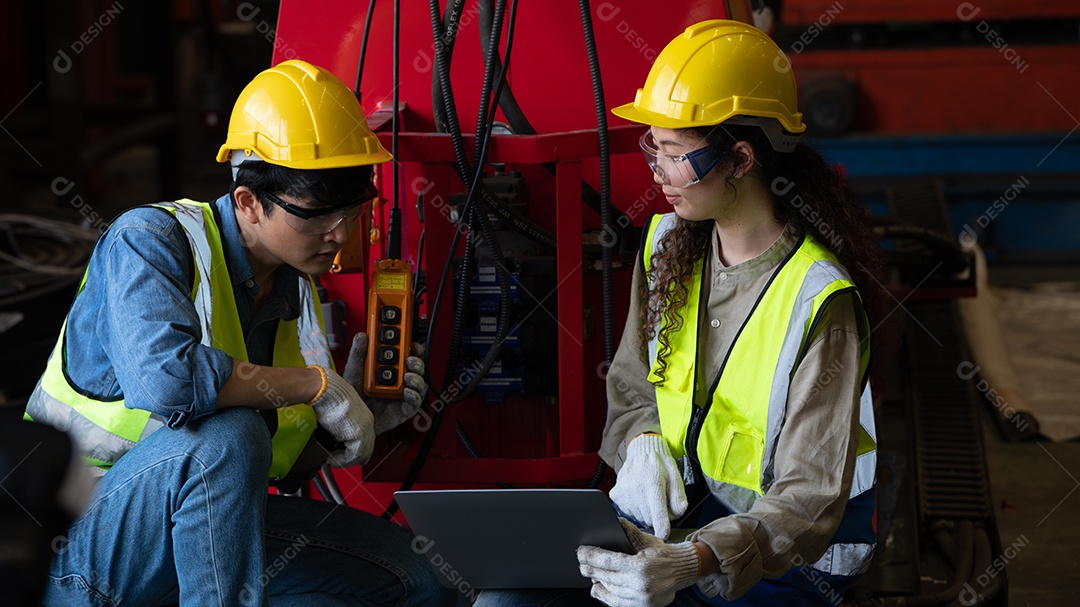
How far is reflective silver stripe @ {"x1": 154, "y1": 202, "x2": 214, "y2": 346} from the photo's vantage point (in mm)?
2119

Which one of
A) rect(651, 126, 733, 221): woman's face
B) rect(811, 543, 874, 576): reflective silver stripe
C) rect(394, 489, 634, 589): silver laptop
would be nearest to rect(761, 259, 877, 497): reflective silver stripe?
rect(811, 543, 874, 576): reflective silver stripe

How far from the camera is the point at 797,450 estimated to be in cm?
193

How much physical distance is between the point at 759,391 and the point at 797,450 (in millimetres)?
150

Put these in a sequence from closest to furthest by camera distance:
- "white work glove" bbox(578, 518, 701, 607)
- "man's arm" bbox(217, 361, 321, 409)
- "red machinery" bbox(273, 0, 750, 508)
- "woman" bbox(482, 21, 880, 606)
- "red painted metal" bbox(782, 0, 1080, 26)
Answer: "white work glove" bbox(578, 518, 701, 607) → "woman" bbox(482, 21, 880, 606) → "man's arm" bbox(217, 361, 321, 409) → "red machinery" bbox(273, 0, 750, 508) → "red painted metal" bbox(782, 0, 1080, 26)

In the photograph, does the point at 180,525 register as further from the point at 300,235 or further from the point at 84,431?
the point at 300,235

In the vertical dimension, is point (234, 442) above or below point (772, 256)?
below

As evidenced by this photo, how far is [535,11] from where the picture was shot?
2.83 m

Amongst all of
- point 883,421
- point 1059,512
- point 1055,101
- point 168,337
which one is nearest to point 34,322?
point 168,337

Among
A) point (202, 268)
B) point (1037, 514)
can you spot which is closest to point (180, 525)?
point (202, 268)

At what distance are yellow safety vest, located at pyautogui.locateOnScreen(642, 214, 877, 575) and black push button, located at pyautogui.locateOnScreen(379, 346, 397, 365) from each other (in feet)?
1.97

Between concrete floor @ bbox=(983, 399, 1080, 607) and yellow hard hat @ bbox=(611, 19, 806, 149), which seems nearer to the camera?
yellow hard hat @ bbox=(611, 19, 806, 149)

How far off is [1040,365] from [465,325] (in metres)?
3.49

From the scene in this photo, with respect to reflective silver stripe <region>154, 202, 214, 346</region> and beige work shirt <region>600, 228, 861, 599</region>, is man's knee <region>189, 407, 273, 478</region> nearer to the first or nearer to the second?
reflective silver stripe <region>154, 202, 214, 346</region>

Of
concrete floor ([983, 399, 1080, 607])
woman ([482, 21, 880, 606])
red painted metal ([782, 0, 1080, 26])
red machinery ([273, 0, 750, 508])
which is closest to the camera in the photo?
woman ([482, 21, 880, 606])
